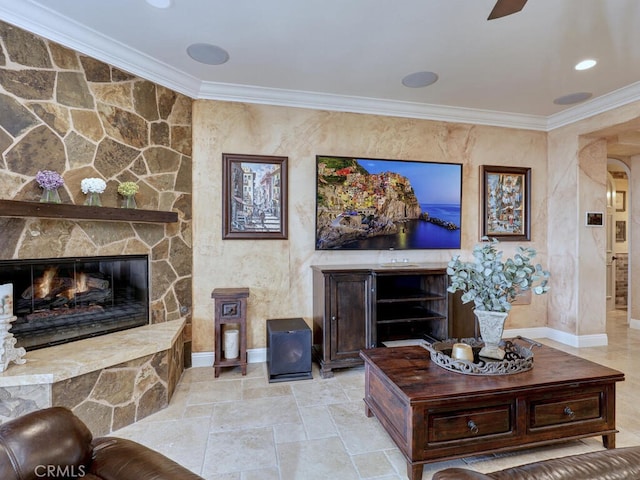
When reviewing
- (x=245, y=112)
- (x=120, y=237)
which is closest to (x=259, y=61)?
(x=245, y=112)

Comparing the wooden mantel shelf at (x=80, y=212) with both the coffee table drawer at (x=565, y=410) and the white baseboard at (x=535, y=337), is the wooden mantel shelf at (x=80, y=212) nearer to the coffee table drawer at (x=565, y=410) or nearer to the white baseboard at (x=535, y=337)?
the white baseboard at (x=535, y=337)

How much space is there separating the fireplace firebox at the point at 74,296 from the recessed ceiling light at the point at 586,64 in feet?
13.9

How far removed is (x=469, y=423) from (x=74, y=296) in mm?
2891

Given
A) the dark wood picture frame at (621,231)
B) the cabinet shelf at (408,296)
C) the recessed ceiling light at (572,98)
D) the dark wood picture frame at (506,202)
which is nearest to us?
the cabinet shelf at (408,296)

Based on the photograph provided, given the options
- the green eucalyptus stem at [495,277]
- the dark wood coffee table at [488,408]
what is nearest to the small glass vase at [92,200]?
the dark wood coffee table at [488,408]

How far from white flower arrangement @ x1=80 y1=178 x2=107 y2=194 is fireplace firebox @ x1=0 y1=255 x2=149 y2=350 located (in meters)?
0.54

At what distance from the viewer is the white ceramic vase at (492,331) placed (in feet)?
6.74

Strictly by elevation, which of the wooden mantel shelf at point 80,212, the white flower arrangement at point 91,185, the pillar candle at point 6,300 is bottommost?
→ the pillar candle at point 6,300

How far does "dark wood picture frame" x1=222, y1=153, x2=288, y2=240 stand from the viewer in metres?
3.35

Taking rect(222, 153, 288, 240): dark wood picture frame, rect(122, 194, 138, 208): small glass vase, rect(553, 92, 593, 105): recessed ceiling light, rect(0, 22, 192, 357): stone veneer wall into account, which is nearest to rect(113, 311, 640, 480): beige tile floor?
rect(0, 22, 192, 357): stone veneer wall

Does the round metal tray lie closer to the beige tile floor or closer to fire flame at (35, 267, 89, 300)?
the beige tile floor

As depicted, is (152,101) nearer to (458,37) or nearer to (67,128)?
(67,128)

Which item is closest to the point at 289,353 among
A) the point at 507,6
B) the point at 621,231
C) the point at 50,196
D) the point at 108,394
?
the point at 108,394

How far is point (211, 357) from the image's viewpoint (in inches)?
132
